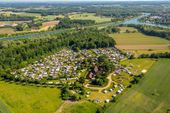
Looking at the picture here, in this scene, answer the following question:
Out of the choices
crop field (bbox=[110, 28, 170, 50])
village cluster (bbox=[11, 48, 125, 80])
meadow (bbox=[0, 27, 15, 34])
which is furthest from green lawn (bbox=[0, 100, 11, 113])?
meadow (bbox=[0, 27, 15, 34])

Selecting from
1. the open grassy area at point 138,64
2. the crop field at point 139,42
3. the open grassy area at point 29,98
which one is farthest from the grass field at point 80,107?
the crop field at point 139,42

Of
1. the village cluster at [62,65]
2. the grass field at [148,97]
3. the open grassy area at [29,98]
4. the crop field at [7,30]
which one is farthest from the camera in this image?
the crop field at [7,30]

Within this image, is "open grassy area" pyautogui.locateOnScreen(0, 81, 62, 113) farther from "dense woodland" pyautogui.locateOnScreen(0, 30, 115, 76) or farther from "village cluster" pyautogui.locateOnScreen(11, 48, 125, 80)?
"dense woodland" pyautogui.locateOnScreen(0, 30, 115, 76)

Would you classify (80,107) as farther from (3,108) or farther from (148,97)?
(3,108)

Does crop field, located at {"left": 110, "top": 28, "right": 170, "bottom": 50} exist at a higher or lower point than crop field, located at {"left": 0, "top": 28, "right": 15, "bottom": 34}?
higher

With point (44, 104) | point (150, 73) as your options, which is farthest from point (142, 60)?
point (44, 104)

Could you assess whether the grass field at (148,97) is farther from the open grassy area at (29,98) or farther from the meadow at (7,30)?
the meadow at (7,30)

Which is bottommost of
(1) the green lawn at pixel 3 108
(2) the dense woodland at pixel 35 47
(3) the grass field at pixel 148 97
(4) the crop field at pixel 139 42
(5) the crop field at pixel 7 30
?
(1) the green lawn at pixel 3 108

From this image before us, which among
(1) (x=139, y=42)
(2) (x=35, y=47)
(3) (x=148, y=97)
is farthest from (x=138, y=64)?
(2) (x=35, y=47)
